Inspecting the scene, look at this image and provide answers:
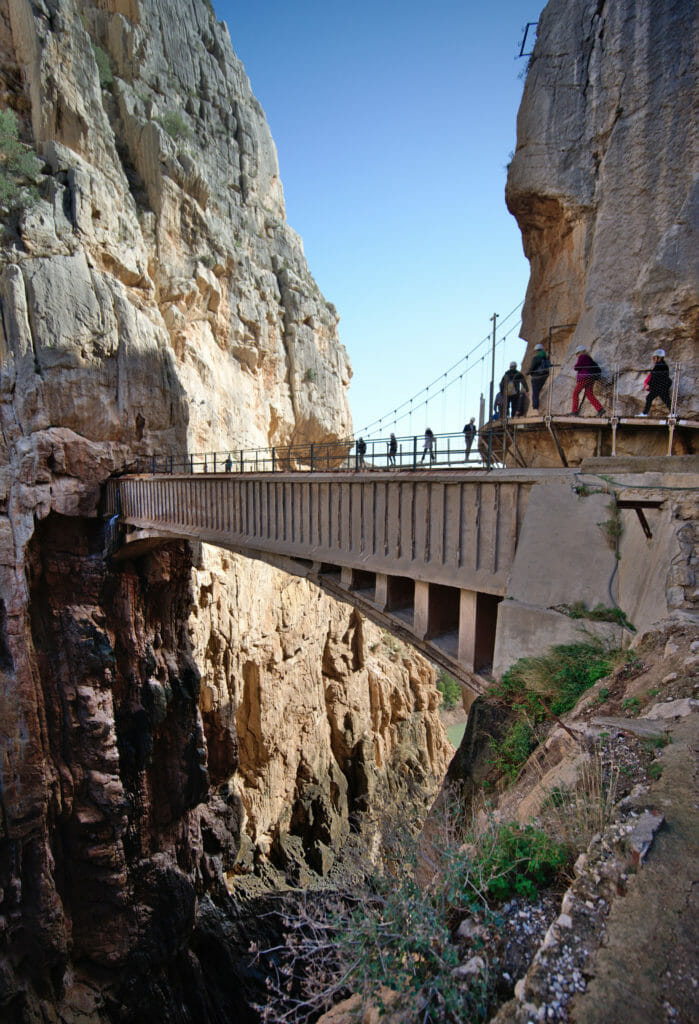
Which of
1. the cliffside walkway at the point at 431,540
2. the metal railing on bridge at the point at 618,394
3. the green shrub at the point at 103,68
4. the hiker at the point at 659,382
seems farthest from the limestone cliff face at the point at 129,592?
the hiker at the point at 659,382

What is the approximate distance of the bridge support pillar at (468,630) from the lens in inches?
240

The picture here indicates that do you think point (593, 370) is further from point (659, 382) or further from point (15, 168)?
point (15, 168)

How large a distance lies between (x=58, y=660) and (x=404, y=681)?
17.9 m

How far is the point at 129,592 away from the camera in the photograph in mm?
13953

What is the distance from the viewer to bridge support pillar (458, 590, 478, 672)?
6090 mm

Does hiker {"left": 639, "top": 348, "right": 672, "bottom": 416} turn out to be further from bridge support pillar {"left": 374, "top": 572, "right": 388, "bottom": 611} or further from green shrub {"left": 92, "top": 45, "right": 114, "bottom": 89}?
green shrub {"left": 92, "top": 45, "right": 114, "bottom": 89}

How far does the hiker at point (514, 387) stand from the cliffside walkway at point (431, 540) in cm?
326

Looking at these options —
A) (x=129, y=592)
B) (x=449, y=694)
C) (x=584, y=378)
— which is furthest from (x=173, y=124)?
(x=449, y=694)

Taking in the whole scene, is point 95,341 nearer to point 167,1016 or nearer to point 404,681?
point 167,1016

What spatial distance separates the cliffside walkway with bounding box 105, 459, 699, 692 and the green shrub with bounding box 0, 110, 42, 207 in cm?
1049

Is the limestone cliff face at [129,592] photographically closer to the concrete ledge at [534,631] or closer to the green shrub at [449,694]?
the concrete ledge at [534,631]

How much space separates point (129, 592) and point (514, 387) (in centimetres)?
1154

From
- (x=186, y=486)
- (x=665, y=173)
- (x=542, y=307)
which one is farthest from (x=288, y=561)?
(x=665, y=173)

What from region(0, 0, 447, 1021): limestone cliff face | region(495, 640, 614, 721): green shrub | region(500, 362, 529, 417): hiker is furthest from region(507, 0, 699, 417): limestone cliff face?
region(0, 0, 447, 1021): limestone cliff face
